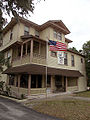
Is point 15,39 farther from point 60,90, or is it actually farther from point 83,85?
point 83,85

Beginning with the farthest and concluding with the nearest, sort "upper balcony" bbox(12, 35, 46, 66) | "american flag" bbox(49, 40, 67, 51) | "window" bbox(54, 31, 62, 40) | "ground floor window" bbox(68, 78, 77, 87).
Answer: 1. "ground floor window" bbox(68, 78, 77, 87)
2. "window" bbox(54, 31, 62, 40)
3. "upper balcony" bbox(12, 35, 46, 66)
4. "american flag" bbox(49, 40, 67, 51)

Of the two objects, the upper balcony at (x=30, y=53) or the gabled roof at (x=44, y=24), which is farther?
the gabled roof at (x=44, y=24)

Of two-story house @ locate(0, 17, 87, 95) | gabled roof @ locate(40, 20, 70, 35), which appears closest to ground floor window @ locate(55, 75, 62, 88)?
two-story house @ locate(0, 17, 87, 95)

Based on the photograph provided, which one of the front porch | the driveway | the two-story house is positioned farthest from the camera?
the two-story house

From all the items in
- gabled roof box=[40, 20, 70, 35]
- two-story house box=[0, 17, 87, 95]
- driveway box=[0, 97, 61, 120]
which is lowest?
driveway box=[0, 97, 61, 120]

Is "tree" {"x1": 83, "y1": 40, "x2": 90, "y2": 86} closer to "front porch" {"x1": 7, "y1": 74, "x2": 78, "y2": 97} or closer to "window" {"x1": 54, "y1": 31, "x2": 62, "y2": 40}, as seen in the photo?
"front porch" {"x1": 7, "y1": 74, "x2": 78, "y2": 97}

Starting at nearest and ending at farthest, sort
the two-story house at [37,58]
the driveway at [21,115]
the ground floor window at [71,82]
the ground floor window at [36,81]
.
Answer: the driveway at [21,115] < the two-story house at [37,58] < the ground floor window at [36,81] < the ground floor window at [71,82]

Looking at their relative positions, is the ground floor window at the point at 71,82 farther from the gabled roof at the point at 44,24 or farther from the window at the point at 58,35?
the gabled roof at the point at 44,24

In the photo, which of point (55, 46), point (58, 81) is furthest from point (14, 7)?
point (58, 81)

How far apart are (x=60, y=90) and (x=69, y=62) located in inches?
217

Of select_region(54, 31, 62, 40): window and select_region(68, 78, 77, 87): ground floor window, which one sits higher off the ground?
select_region(54, 31, 62, 40): window

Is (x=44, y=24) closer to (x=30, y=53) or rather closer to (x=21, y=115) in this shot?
(x=30, y=53)

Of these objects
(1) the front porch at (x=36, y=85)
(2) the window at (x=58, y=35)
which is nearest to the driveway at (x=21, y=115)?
(1) the front porch at (x=36, y=85)

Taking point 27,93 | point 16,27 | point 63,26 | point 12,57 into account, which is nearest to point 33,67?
point 27,93
